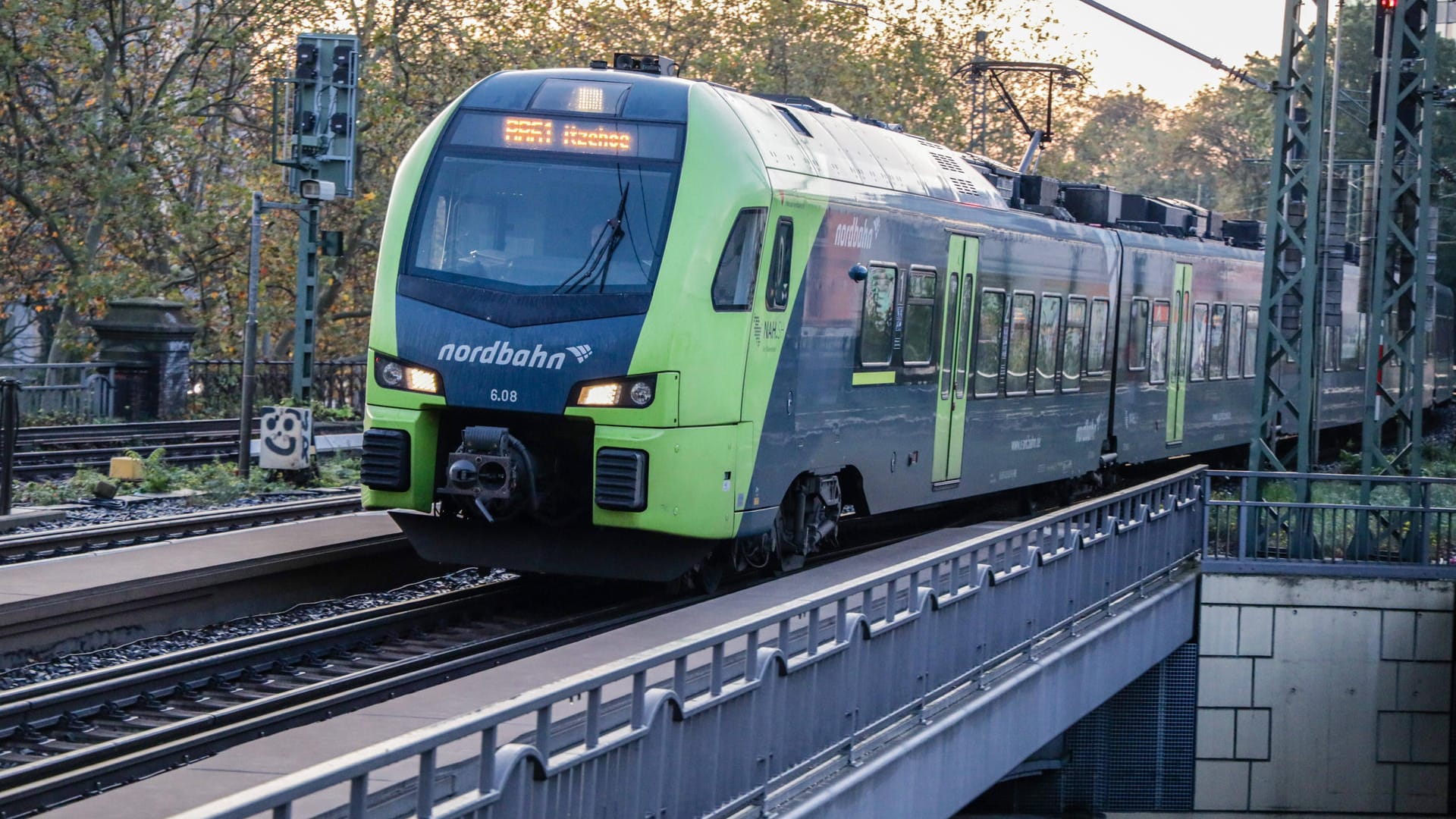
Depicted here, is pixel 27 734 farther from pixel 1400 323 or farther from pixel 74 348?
pixel 74 348

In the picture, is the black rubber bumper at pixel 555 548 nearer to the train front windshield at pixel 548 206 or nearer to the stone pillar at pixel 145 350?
the train front windshield at pixel 548 206

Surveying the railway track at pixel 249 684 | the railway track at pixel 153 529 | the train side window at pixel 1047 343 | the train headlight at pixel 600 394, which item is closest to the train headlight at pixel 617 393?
the train headlight at pixel 600 394

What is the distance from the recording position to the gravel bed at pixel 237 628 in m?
10.1

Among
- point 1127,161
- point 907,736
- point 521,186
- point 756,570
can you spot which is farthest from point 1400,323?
point 1127,161

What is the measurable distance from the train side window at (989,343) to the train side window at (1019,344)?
26 cm

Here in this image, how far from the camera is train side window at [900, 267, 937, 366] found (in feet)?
47.4

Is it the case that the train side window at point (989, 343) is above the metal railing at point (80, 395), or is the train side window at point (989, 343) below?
above

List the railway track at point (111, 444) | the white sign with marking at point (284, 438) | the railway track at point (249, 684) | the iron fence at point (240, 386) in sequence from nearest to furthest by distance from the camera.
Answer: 1. the railway track at point (249, 684)
2. the white sign with marking at point (284, 438)
3. the railway track at point (111, 444)
4. the iron fence at point (240, 386)

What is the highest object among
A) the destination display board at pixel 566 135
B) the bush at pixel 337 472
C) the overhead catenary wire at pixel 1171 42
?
the overhead catenary wire at pixel 1171 42

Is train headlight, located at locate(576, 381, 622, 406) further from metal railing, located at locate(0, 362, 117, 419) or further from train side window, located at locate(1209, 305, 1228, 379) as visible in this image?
metal railing, located at locate(0, 362, 117, 419)

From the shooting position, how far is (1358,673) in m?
16.8

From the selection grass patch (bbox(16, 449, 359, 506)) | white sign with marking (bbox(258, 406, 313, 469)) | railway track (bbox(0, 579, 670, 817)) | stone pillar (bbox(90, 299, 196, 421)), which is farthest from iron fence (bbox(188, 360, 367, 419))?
railway track (bbox(0, 579, 670, 817))

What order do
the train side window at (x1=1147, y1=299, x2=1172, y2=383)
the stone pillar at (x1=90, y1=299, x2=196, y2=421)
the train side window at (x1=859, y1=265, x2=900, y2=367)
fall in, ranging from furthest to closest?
the stone pillar at (x1=90, y1=299, x2=196, y2=421), the train side window at (x1=1147, y1=299, x2=1172, y2=383), the train side window at (x1=859, y1=265, x2=900, y2=367)

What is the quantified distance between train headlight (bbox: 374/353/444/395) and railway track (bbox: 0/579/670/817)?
144 cm
